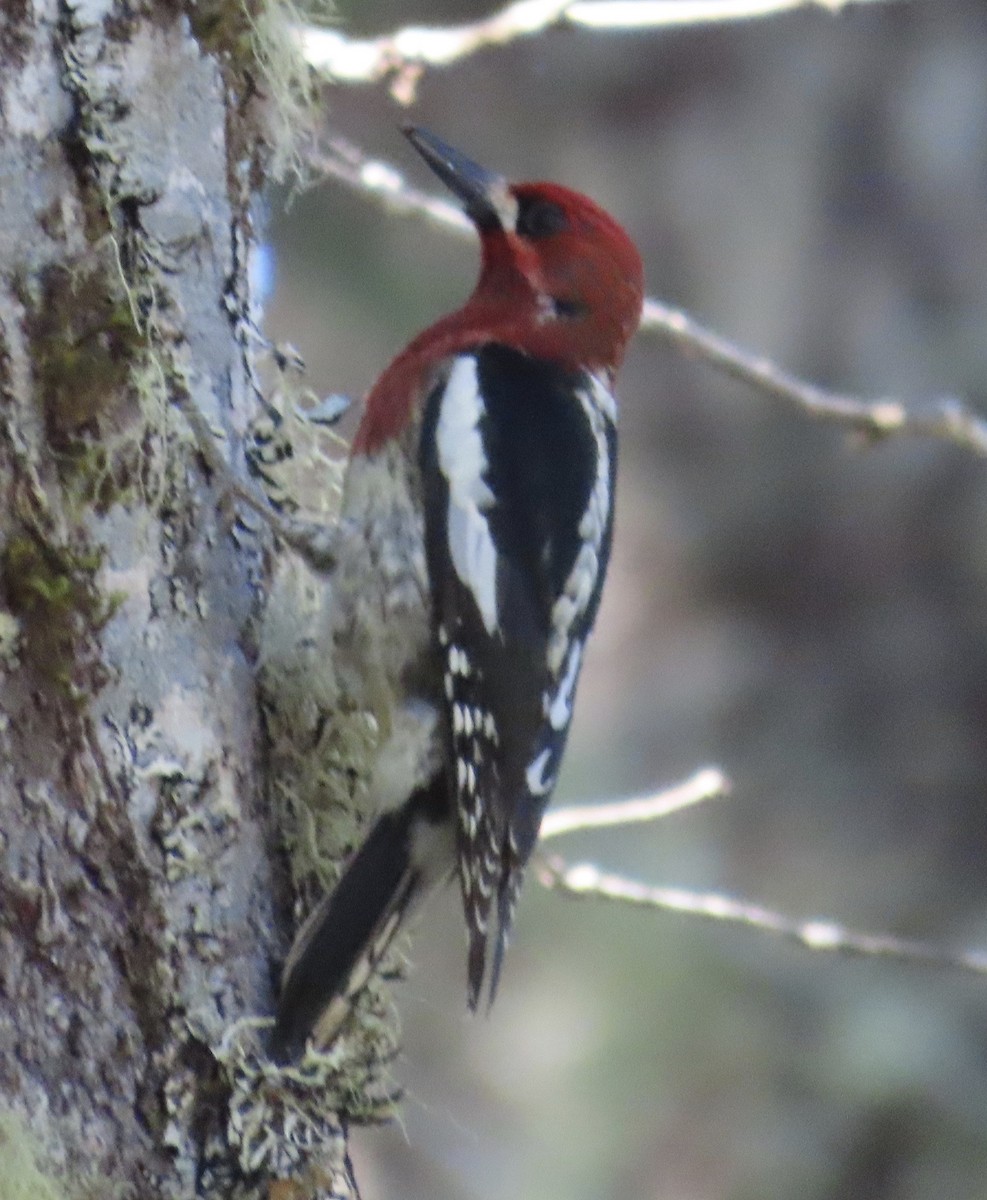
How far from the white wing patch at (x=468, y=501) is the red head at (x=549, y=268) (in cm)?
39

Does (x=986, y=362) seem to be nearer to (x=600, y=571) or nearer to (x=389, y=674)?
(x=600, y=571)

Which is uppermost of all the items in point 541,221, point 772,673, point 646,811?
point 541,221

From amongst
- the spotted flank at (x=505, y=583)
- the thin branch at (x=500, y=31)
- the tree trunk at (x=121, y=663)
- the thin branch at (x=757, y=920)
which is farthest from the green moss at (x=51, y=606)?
the thin branch at (x=757, y=920)

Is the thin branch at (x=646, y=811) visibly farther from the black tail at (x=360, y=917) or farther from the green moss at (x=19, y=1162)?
the green moss at (x=19, y=1162)

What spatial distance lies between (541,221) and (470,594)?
86 cm

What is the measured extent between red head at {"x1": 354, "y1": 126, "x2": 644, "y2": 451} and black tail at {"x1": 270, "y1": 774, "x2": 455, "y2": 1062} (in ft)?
3.13

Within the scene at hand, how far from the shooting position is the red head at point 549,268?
3428 millimetres

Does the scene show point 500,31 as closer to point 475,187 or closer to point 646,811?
point 475,187

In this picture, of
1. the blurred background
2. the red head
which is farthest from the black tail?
the blurred background

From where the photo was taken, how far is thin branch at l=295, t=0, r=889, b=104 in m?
3.28

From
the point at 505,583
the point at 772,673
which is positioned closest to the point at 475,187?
the point at 505,583

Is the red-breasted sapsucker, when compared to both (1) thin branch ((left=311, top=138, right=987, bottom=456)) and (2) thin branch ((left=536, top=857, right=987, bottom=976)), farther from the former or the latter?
(2) thin branch ((left=536, top=857, right=987, bottom=976))

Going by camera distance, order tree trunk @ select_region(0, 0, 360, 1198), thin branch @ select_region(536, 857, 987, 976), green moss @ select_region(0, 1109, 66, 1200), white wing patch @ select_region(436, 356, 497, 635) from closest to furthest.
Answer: green moss @ select_region(0, 1109, 66, 1200) < tree trunk @ select_region(0, 0, 360, 1198) < white wing patch @ select_region(436, 356, 497, 635) < thin branch @ select_region(536, 857, 987, 976)

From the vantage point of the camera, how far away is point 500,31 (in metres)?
3.42
